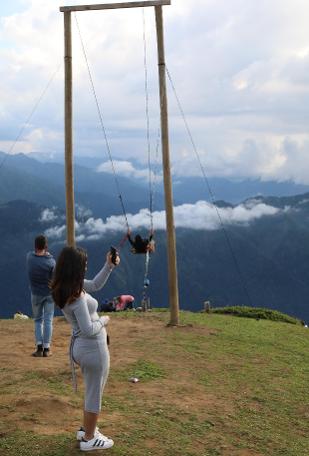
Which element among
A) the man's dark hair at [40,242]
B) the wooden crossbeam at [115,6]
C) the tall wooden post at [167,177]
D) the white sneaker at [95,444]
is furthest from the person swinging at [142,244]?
the white sneaker at [95,444]

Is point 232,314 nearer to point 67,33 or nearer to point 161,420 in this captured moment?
point 67,33

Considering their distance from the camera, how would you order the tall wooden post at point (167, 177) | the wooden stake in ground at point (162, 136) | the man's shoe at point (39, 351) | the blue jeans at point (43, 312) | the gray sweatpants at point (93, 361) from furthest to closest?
1. the tall wooden post at point (167, 177)
2. the wooden stake in ground at point (162, 136)
3. the man's shoe at point (39, 351)
4. the blue jeans at point (43, 312)
5. the gray sweatpants at point (93, 361)

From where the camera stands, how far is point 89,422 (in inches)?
240

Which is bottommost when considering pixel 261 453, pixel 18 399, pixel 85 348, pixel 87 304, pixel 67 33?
pixel 261 453

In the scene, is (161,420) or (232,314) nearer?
(161,420)

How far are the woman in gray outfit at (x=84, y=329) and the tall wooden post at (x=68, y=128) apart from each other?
873 centimetres

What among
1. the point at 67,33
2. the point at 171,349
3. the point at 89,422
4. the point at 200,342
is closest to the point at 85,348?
the point at 89,422

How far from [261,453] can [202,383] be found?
2.92m

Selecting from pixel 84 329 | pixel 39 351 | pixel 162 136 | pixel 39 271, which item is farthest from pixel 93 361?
pixel 162 136

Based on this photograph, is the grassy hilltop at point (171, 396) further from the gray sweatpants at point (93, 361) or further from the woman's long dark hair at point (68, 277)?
the woman's long dark hair at point (68, 277)

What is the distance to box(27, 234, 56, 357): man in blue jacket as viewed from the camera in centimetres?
1028

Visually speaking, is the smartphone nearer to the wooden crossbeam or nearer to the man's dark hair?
the man's dark hair

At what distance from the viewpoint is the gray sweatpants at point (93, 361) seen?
5.79 meters

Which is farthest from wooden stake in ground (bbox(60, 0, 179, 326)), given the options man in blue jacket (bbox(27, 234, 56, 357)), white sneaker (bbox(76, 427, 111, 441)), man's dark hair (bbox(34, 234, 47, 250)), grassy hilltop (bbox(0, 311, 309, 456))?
white sneaker (bbox(76, 427, 111, 441))
